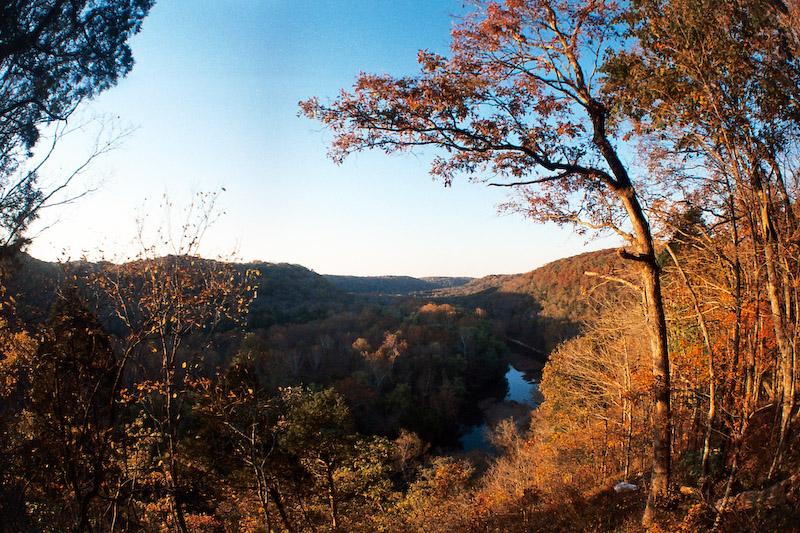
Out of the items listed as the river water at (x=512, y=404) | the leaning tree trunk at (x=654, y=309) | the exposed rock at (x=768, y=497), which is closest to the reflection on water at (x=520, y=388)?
the river water at (x=512, y=404)

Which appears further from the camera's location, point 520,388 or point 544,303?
point 544,303

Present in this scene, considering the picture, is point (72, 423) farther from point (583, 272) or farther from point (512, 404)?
point (512, 404)

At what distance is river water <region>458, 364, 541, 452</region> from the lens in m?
27.8

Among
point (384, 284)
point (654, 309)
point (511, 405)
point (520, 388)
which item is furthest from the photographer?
point (384, 284)

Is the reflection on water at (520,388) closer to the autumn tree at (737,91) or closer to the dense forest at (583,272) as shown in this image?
the dense forest at (583,272)

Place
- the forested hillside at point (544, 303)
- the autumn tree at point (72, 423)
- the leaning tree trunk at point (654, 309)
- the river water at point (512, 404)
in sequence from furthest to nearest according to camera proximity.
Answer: the forested hillside at point (544, 303) → the river water at point (512, 404) → the leaning tree trunk at point (654, 309) → the autumn tree at point (72, 423)

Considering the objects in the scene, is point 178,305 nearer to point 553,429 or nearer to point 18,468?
point 18,468

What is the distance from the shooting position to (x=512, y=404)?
33.5 m

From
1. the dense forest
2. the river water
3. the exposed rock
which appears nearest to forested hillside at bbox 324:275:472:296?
the river water

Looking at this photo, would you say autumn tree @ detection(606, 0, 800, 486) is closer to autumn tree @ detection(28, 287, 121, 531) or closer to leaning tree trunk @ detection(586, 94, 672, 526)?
leaning tree trunk @ detection(586, 94, 672, 526)

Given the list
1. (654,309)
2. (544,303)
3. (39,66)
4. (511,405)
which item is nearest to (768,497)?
(654,309)

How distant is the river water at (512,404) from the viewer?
27.8m

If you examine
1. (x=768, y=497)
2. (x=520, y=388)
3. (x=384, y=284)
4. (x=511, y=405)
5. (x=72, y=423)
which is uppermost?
(x=384, y=284)

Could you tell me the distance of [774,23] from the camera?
14.1 ft
